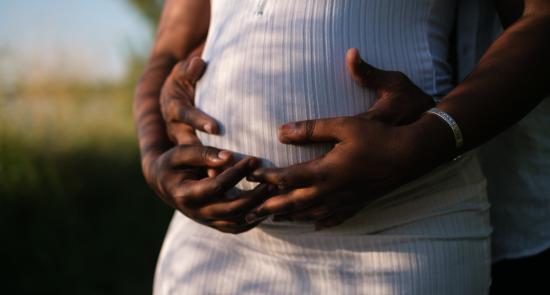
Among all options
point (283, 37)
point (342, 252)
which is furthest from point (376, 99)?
point (342, 252)

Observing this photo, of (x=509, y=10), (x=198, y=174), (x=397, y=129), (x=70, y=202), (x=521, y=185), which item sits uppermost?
(x=509, y=10)

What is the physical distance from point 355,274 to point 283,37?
0.54 m

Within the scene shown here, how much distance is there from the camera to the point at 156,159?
5.34ft

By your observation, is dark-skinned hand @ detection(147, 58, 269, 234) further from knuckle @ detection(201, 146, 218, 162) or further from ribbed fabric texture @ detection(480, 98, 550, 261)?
ribbed fabric texture @ detection(480, 98, 550, 261)

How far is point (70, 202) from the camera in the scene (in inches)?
166

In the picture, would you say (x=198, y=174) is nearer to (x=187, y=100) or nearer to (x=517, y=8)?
(x=187, y=100)

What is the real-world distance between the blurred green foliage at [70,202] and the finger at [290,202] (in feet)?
8.85

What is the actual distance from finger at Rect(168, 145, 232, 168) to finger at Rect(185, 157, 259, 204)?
0.15ft

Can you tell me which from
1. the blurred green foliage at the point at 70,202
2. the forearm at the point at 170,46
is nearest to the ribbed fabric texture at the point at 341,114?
the forearm at the point at 170,46

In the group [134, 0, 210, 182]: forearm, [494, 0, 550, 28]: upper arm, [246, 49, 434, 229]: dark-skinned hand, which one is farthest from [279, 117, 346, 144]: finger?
[134, 0, 210, 182]: forearm

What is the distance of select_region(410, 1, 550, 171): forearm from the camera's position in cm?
129

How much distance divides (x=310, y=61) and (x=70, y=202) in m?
3.15

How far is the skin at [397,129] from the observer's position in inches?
49.9

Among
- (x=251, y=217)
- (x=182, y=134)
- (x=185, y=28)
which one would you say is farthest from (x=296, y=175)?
(x=185, y=28)
